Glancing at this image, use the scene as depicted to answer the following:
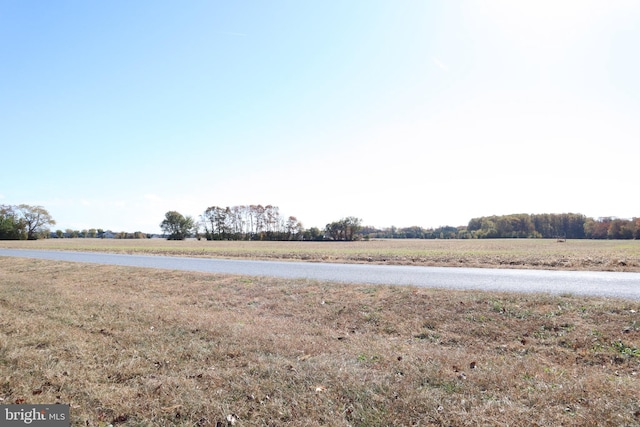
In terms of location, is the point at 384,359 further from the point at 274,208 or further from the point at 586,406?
the point at 274,208

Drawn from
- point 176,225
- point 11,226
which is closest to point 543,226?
point 176,225

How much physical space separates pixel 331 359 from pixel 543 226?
119 m

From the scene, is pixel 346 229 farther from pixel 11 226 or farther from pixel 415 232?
pixel 11 226

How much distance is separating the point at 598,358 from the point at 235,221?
95.9 m

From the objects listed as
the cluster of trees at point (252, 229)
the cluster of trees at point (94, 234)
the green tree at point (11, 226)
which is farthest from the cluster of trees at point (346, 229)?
the green tree at point (11, 226)

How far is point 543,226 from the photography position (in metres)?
103

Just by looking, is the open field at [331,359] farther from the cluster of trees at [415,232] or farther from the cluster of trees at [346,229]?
the cluster of trees at [415,232]

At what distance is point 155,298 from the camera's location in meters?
10.8

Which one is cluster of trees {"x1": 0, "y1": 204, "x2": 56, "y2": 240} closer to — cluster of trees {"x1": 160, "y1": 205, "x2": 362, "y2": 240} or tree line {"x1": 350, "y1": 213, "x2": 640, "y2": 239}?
cluster of trees {"x1": 160, "y1": 205, "x2": 362, "y2": 240}

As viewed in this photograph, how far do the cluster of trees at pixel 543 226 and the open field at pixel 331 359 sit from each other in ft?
325

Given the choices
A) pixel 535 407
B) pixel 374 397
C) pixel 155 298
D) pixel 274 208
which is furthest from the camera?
pixel 274 208

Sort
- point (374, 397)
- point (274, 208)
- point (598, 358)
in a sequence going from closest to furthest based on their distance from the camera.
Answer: point (374, 397), point (598, 358), point (274, 208)

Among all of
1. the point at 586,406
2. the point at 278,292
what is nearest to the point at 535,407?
the point at 586,406

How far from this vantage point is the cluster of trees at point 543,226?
307 feet
